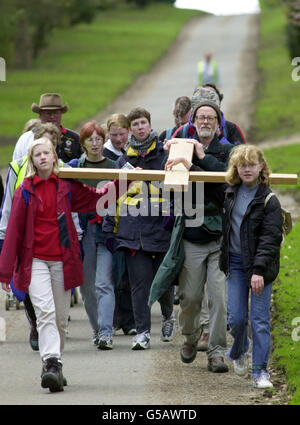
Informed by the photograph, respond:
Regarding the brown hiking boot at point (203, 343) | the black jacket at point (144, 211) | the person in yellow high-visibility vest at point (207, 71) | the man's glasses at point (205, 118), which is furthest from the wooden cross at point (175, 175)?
the person in yellow high-visibility vest at point (207, 71)

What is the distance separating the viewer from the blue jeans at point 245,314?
818 centimetres

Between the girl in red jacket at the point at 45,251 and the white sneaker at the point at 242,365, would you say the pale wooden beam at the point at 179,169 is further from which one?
the white sneaker at the point at 242,365

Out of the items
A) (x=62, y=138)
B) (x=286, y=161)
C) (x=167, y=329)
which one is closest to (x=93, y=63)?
(x=286, y=161)

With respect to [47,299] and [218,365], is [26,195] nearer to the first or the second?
[47,299]

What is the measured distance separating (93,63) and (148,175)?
41.3 metres

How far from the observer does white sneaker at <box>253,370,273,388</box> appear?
26.8ft

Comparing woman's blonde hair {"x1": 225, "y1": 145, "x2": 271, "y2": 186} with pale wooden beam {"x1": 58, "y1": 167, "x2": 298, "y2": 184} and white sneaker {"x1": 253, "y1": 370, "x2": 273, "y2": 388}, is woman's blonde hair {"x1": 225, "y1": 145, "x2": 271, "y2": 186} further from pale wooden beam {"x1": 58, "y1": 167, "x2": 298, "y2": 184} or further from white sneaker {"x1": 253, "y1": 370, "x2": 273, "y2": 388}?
white sneaker {"x1": 253, "y1": 370, "x2": 273, "y2": 388}

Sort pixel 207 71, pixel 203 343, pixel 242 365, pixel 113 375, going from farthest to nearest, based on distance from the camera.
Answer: pixel 207 71, pixel 203 343, pixel 113 375, pixel 242 365

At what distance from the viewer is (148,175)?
8203 millimetres

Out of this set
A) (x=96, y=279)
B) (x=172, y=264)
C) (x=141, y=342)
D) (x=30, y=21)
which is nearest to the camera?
(x=172, y=264)

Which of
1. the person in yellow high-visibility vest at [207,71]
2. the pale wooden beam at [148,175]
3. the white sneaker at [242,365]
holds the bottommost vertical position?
the white sneaker at [242,365]

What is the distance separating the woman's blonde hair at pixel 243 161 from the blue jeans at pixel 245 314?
1.94ft

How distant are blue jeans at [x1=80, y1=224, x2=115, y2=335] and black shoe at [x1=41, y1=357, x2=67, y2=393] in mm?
1823

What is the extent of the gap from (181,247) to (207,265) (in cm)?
29
